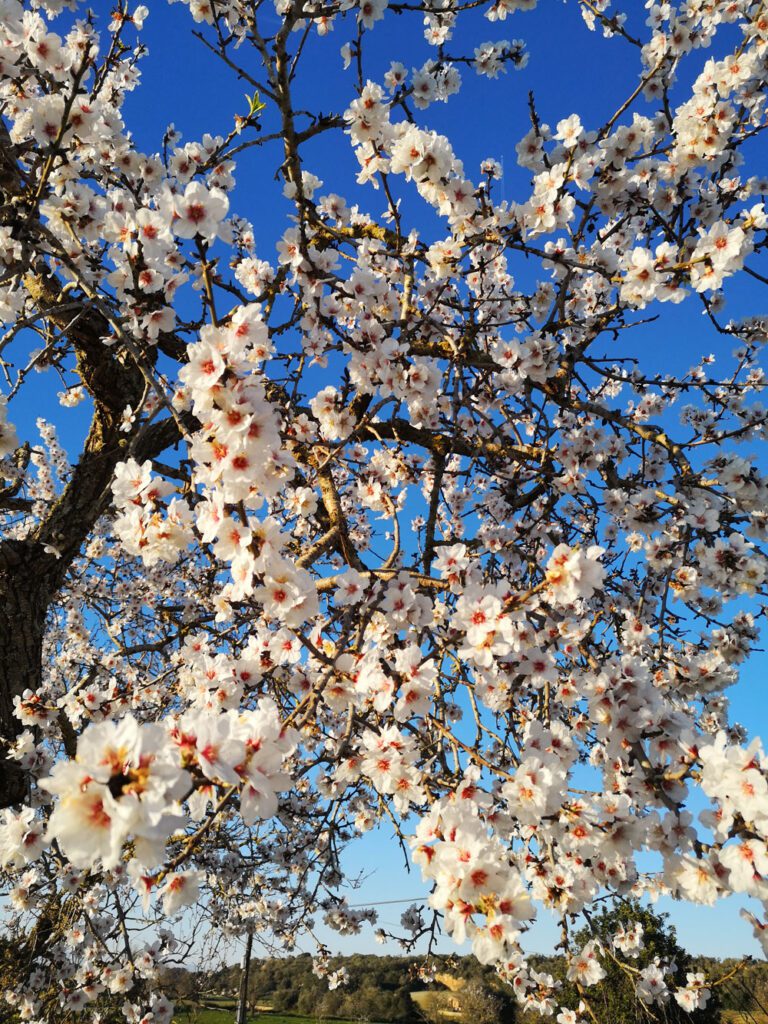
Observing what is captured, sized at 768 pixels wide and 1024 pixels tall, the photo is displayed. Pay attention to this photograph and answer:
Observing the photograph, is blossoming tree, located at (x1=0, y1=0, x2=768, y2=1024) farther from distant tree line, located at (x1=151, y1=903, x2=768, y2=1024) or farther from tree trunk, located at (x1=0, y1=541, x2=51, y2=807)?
distant tree line, located at (x1=151, y1=903, x2=768, y2=1024)

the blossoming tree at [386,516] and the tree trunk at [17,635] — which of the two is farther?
the tree trunk at [17,635]

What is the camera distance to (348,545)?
294 cm

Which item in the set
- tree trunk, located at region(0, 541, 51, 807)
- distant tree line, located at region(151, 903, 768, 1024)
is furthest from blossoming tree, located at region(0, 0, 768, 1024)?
distant tree line, located at region(151, 903, 768, 1024)

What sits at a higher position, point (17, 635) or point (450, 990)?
point (17, 635)

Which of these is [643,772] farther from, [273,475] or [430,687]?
[273,475]

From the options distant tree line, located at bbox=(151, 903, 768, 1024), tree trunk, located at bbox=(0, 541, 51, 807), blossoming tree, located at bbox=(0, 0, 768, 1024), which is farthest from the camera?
distant tree line, located at bbox=(151, 903, 768, 1024)

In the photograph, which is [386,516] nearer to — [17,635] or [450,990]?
[17,635]

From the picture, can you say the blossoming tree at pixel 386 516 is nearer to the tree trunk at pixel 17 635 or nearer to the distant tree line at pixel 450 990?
the tree trunk at pixel 17 635

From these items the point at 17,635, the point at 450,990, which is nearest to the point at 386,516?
the point at 17,635

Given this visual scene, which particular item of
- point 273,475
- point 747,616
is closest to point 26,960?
point 273,475

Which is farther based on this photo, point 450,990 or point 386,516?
point 450,990

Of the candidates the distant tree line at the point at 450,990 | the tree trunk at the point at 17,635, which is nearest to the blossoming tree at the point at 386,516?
the tree trunk at the point at 17,635

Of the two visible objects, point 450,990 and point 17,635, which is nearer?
point 17,635

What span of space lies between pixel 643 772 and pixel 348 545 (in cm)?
157
